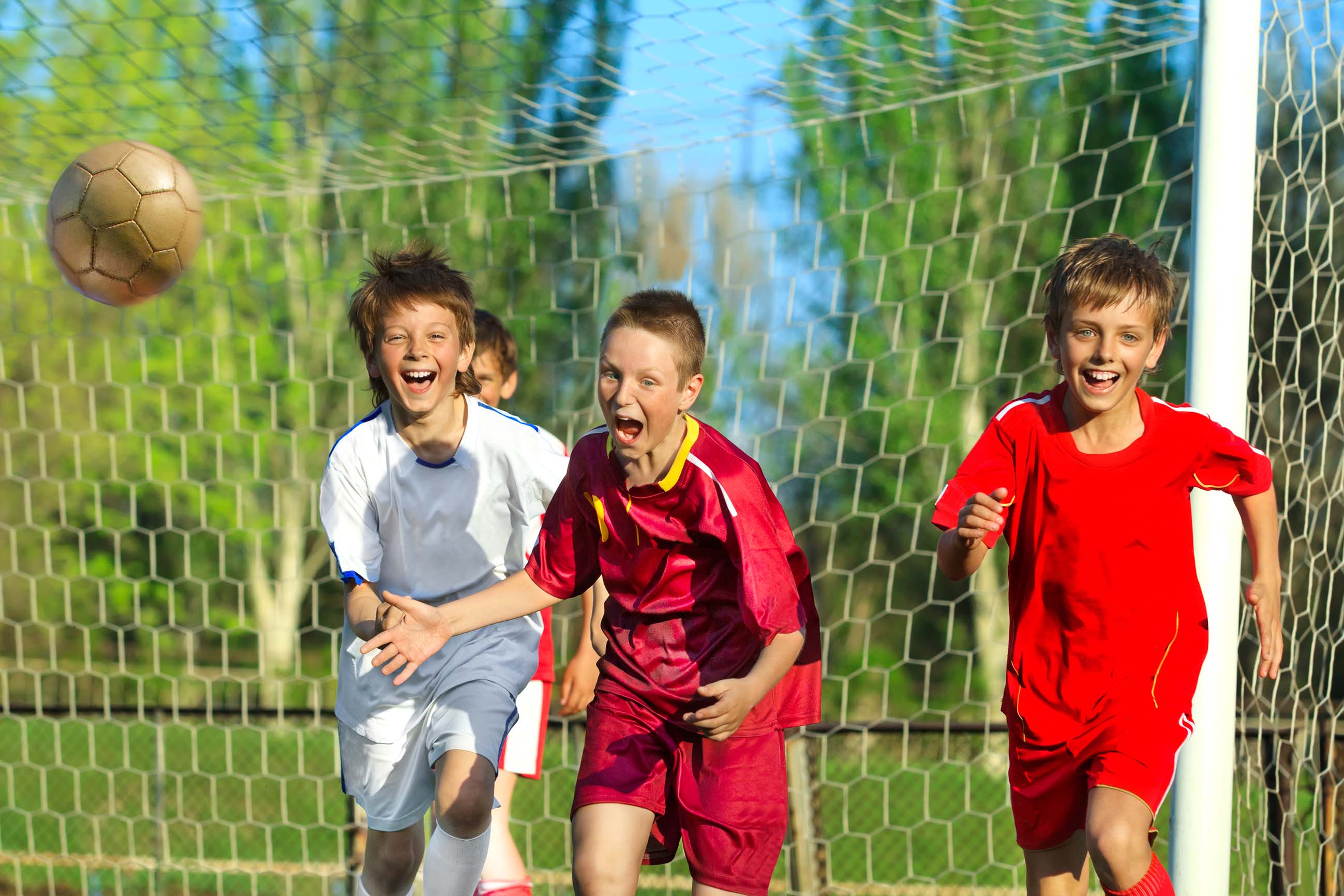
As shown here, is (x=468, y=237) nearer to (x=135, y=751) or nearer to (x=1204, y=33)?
(x=135, y=751)

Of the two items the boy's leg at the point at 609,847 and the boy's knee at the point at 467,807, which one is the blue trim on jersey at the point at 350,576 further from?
the boy's leg at the point at 609,847

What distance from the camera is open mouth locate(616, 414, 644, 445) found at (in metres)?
2.43

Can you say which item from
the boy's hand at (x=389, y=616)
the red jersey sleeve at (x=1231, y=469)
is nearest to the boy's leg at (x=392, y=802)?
the boy's hand at (x=389, y=616)

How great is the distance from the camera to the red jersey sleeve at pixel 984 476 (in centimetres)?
244

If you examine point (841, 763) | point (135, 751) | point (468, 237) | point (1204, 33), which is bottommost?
point (135, 751)

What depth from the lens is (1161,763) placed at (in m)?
2.45

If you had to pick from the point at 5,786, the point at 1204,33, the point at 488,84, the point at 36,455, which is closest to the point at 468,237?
the point at 488,84

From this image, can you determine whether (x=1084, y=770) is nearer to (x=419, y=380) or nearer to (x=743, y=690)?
(x=743, y=690)

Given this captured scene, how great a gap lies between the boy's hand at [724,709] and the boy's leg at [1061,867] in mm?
878

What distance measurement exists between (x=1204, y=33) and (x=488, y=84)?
12209 mm

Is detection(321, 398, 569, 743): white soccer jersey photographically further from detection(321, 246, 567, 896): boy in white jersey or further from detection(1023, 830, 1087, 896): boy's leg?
detection(1023, 830, 1087, 896): boy's leg

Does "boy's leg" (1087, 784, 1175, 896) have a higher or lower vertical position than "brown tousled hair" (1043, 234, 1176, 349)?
lower

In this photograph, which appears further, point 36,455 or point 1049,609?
point 36,455

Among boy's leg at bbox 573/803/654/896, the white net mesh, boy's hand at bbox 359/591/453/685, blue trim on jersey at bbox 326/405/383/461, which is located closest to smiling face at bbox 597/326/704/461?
boy's hand at bbox 359/591/453/685
